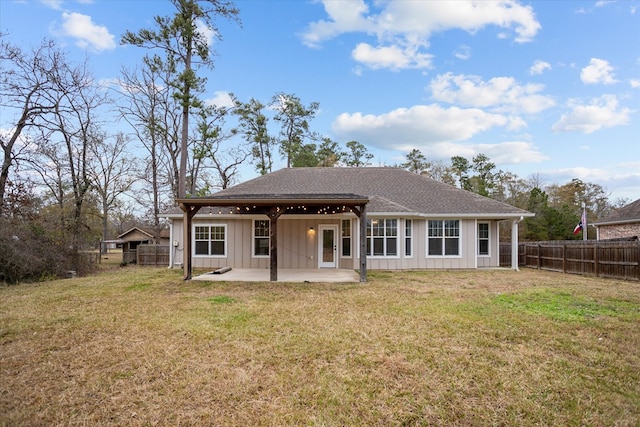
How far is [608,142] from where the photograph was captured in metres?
14.9

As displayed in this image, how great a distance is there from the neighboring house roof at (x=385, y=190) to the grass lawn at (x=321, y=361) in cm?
620

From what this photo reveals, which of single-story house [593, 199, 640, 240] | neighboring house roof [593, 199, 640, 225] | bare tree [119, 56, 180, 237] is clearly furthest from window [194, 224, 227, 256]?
neighboring house roof [593, 199, 640, 225]

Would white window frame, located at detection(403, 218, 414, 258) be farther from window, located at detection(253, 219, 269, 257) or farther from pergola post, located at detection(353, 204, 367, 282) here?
window, located at detection(253, 219, 269, 257)

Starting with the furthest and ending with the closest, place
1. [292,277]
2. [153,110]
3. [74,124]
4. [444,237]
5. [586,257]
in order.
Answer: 1. [153,110]
2. [74,124]
3. [444,237]
4. [586,257]
5. [292,277]

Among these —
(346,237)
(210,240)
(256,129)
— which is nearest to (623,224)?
(346,237)

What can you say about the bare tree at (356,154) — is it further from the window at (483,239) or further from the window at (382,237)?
the window at (382,237)

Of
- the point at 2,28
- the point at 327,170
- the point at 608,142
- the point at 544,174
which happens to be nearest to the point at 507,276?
the point at 608,142

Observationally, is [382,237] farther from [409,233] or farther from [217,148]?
[217,148]

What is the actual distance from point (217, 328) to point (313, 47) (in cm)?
1484

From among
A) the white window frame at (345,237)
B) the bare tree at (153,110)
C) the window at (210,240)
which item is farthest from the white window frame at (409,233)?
the bare tree at (153,110)

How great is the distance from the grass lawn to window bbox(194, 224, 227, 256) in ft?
22.0

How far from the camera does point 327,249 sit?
1387 cm

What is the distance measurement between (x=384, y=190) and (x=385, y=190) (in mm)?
47

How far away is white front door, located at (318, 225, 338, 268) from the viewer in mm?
13789
